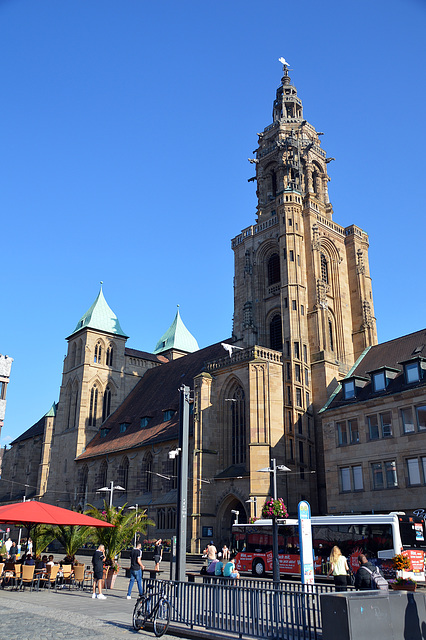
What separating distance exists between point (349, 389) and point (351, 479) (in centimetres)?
590

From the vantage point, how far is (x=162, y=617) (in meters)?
12.8

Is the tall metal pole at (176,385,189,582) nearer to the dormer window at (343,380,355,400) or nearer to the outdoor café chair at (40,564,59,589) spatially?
the outdoor café chair at (40,564,59,589)

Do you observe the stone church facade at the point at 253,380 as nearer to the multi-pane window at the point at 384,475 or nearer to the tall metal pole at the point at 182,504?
the multi-pane window at the point at 384,475

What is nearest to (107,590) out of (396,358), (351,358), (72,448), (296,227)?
(396,358)

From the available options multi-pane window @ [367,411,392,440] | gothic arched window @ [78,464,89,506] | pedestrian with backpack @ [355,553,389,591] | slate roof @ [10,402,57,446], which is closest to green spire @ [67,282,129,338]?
slate roof @ [10,402,57,446]

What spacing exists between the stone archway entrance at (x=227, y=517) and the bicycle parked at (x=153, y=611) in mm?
26587

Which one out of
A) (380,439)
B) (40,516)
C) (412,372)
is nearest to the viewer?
(40,516)

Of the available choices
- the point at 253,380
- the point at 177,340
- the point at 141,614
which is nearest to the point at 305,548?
the point at 141,614

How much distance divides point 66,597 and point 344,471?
2057 cm

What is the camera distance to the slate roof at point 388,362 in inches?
1350

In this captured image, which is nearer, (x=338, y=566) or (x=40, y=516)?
(x=338, y=566)

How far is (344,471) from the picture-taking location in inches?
1369

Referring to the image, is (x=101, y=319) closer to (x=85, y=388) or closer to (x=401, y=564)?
(x=85, y=388)

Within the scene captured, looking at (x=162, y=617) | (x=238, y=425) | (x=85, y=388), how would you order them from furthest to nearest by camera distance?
1. (x=85, y=388)
2. (x=238, y=425)
3. (x=162, y=617)
